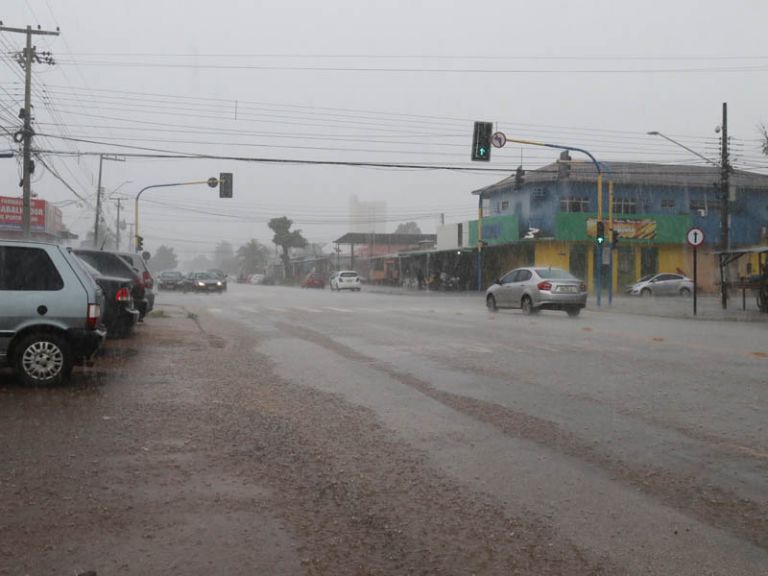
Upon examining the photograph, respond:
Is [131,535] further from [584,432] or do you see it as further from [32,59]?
[32,59]

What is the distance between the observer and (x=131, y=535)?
13.5 ft

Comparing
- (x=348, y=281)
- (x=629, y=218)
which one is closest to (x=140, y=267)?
(x=629, y=218)

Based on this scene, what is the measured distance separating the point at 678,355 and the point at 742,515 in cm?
786

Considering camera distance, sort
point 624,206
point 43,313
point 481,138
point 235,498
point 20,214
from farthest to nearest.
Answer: point 624,206 < point 20,214 < point 481,138 < point 43,313 < point 235,498

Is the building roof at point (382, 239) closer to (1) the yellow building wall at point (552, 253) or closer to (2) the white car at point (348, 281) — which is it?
(2) the white car at point (348, 281)

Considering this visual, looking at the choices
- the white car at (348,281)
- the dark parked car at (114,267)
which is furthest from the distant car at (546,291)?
the white car at (348,281)

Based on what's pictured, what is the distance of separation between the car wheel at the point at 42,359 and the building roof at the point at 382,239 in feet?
243

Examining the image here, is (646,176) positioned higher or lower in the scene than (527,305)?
higher

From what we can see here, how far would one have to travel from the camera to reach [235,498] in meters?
4.75

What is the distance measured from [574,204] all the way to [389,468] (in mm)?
42985

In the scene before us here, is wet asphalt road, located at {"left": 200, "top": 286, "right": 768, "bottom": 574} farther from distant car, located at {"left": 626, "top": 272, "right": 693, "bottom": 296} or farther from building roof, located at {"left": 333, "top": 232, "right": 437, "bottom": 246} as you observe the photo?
building roof, located at {"left": 333, "top": 232, "right": 437, "bottom": 246}

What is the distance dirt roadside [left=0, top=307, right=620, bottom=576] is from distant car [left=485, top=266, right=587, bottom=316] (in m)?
15.3

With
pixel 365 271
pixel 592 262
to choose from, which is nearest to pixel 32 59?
pixel 592 262

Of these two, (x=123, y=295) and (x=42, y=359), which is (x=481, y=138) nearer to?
(x=123, y=295)
